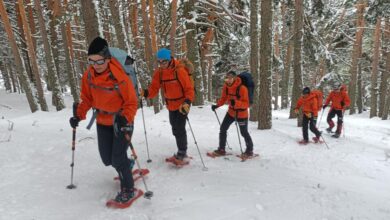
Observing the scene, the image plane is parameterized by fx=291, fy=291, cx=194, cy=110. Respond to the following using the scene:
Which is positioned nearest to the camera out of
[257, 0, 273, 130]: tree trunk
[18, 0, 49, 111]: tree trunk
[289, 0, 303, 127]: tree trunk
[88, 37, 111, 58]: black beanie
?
[88, 37, 111, 58]: black beanie

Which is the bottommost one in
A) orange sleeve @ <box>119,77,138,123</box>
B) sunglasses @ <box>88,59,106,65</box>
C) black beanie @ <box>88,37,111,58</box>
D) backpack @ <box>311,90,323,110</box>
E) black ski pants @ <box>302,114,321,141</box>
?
black ski pants @ <box>302,114,321,141</box>

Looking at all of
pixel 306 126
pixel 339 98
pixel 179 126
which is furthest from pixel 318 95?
pixel 179 126

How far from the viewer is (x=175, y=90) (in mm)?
5891

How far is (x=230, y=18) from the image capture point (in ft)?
48.5

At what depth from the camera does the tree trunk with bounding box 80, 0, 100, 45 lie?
718 centimetres

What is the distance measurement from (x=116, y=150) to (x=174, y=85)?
205 cm

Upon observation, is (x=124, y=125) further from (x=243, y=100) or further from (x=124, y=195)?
(x=243, y=100)

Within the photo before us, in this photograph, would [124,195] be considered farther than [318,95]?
No

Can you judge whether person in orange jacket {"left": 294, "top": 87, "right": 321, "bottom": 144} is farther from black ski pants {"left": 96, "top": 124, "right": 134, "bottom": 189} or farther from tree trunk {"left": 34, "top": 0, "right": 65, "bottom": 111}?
tree trunk {"left": 34, "top": 0, "right": 65, "bottom": 111}

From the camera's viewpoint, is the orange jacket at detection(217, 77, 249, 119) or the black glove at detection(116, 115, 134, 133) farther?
the orange jacket at detection(217, 77, 249, 119)

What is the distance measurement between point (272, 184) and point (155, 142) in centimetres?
346

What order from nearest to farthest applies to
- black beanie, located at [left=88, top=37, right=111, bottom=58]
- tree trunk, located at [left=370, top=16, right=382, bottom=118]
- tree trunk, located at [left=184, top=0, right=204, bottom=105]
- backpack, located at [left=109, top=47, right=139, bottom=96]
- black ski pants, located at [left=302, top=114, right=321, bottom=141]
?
black beanie, located at [left=88, top=37, right=111, bottom=58], backpack, located at [left=109, top=47, right=139, bottom=96], black ski pants, located at [left=302, top=114, right=321, bottom=141], tree trunk, located at [left=184, top=0, right=204, bottom=105], tree trunk, located at [left=370, top=16, right=382, bottom=118]

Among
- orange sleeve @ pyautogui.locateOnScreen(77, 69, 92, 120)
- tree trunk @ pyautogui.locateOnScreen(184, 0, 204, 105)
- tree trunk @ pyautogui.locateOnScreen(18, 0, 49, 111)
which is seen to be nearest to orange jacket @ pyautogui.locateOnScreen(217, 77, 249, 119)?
orange sleeve @ pyautogui.locateOnScreen(77, 69, 92, 120)

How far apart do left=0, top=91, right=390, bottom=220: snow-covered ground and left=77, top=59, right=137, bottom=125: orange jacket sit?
1381 millimetres
